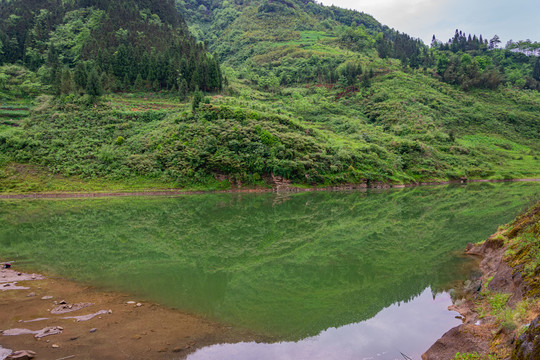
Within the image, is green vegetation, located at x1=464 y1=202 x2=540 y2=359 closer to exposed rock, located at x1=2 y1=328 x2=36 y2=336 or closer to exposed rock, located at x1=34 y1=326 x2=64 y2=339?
exposed rock, located at x1=34 y1=326 x2=64 y2=339

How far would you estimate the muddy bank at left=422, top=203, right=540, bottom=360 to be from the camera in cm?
711

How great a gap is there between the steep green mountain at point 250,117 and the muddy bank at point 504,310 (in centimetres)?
3831

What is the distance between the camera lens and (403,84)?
303ft

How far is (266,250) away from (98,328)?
10.5m

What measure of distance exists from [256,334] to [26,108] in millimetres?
68783

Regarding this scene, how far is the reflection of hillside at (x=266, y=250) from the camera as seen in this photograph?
1236cm

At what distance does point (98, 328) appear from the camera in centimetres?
1023

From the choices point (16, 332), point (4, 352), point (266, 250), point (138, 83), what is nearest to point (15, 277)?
point (16, 332)

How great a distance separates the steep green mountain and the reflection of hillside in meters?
14.8

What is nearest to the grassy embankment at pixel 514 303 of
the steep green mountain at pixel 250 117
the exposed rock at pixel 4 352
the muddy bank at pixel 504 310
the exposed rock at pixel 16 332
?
the muddy bank at pixel 504 310

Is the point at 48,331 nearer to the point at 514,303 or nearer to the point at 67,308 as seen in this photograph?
the point at 67,308

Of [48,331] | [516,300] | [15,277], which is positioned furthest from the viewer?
[15,277]

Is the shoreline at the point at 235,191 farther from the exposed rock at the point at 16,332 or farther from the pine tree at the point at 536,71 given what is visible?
the pine tree at the point at 536,71

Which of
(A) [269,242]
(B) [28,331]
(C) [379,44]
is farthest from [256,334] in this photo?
(C) [379,44]
